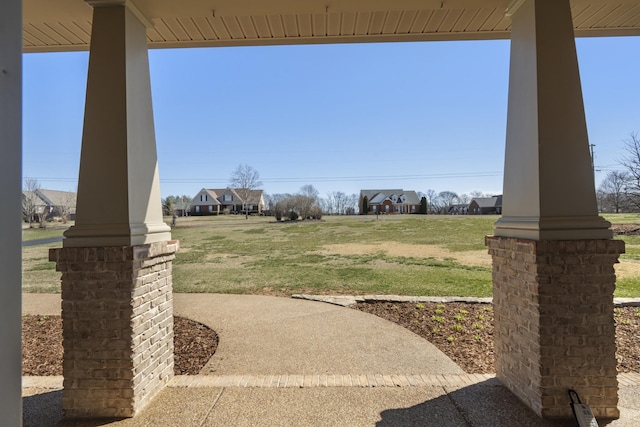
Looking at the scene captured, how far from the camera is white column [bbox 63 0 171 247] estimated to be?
2666 mm

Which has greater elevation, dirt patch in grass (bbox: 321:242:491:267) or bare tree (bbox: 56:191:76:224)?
bare tree (bbox: 56:191:76:224)

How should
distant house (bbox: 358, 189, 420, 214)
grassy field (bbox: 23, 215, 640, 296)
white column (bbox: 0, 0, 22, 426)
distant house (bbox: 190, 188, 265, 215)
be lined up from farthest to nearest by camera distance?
distant house (bbox: 190, 188, 265, 215) < distant house (bbox: 358, 189, 420, 214) < grassy field (bbox: 23, 215, 640, 296) < white column (bbox: 0, 0, 22, 426)

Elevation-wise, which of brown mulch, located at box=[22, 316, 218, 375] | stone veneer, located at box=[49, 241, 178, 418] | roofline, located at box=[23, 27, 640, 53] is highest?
roofline, located at box=[23, 27, 640, 53]

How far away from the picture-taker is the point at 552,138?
2.63m

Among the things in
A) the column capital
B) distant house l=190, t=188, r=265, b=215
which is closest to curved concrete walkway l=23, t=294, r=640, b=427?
the column capital

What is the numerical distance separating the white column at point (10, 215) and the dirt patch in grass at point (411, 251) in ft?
38.2

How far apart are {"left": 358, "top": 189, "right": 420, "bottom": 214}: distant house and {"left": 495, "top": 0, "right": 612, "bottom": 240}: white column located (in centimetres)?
1801

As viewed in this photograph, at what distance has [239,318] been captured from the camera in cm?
541

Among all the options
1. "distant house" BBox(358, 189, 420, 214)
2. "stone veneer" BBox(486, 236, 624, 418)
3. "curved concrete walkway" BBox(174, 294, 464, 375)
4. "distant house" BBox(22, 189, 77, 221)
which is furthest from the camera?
"distant house" BBox(358, 189, 420, 214)

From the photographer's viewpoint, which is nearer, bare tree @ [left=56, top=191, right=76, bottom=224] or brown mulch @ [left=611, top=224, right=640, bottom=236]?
bare tree @ [left=56, top=191, right=76, bottom=224]

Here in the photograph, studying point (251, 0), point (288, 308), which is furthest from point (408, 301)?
point (251, 0)

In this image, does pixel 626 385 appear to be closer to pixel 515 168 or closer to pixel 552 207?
pixel 552 207

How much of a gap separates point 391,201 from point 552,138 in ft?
63.2

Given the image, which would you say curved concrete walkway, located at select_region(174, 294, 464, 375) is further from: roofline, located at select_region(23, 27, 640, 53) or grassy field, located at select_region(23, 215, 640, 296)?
roofline, located at select_region(23, 27, 640, 53)
